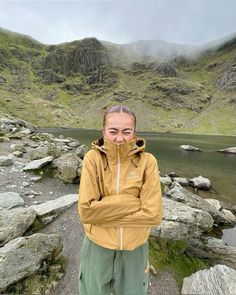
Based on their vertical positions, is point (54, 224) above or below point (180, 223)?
below

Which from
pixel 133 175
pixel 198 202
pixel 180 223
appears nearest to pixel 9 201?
pixel 180 223

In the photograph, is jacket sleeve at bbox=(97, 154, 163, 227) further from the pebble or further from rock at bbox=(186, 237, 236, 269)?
the pebble

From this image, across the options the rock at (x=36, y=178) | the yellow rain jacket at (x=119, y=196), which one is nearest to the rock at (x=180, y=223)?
the yellow rain jacket at (x=119, y=196)

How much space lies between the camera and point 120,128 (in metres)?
4.32

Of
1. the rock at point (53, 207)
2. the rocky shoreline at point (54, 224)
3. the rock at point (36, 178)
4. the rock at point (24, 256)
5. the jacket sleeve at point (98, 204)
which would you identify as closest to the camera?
the jacket sleeve at point (98, 204)

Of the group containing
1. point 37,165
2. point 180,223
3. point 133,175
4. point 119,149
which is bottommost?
point 37,165

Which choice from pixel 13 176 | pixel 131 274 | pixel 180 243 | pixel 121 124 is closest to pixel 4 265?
pixel 131 274

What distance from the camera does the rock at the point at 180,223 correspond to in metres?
8.52

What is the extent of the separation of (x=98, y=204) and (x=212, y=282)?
4832mm

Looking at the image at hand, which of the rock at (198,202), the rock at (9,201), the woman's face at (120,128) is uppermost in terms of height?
the woman's face at (120,128)

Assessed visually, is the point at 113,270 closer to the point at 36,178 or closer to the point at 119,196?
the point at 119,196

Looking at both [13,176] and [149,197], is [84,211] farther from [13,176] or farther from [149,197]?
[13,176]

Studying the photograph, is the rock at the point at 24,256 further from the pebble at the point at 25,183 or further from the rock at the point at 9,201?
the pebble at the point at 25,183

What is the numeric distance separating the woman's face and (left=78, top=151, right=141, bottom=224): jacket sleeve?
2.26 ft
